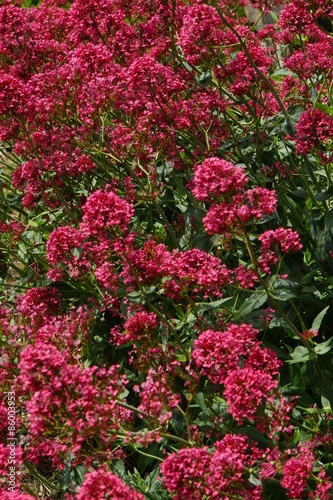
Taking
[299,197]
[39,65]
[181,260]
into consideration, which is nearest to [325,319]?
[299,197]

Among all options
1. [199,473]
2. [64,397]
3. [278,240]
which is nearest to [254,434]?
[199,473]

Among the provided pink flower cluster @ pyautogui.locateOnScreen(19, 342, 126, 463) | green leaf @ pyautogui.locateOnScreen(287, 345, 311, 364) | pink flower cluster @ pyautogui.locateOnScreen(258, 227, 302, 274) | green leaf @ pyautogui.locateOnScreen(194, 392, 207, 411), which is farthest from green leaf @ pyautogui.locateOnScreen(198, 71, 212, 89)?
pink flower cluster @ pyautogui.locateOnScreen(19, 342, 126, 463)

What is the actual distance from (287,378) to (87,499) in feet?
5.90

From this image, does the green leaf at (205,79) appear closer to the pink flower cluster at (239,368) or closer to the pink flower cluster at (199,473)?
the pink flower cluster at (239,368)

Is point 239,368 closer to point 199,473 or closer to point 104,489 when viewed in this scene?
point 199,473

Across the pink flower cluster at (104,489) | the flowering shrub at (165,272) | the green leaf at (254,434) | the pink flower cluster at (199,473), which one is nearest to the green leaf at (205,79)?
the flowering shrub at (165,272)

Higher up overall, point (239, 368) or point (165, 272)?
point (165, 272)

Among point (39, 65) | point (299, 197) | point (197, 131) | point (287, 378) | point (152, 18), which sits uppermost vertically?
point (152, 18)

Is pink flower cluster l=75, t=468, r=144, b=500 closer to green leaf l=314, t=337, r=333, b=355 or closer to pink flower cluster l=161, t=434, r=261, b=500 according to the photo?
pink flower cluster l=161, t=434, r=261, b=500

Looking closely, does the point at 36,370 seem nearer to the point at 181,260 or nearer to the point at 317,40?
the point at 181,260

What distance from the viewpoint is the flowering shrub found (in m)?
2.65

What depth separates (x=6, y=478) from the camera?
2.79 metres

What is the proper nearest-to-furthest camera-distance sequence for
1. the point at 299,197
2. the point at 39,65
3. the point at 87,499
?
the point at 87,499 < the point at 299,197 < the point at 39,65

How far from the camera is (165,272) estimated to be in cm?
321
